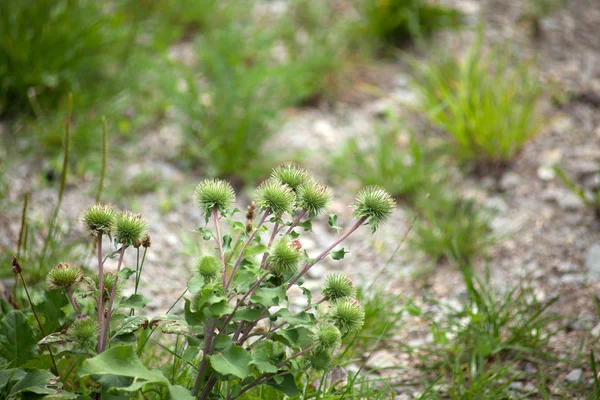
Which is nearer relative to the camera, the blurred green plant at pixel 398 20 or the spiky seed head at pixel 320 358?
the spiky seed head at pixel 320 358

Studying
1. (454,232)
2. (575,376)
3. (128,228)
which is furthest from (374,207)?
(454,232)

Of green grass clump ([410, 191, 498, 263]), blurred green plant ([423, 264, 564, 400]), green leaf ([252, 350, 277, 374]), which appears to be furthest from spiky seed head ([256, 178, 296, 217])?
green grass clump ([410, 191, 498, 263])

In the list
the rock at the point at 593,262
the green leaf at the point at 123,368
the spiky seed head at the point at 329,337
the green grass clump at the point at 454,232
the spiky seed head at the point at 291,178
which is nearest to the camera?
the green leaf at the point at 123,368

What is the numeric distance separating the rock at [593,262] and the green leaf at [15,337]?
7.43 ft

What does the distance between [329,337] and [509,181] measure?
2.23m

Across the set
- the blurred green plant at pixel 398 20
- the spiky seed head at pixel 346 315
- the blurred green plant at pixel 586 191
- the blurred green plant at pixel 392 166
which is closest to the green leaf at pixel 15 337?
the spiky seed head at pixel 346 315

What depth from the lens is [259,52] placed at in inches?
163

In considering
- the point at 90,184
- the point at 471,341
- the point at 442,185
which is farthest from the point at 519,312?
the point at 90,184

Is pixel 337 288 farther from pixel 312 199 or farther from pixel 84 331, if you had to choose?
pixel 84 331

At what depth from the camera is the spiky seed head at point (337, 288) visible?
150 cm

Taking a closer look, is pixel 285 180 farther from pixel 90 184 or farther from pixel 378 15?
pixel 378 15

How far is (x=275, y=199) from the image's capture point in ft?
4.83

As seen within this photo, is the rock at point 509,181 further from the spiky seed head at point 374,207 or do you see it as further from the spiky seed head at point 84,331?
the spiky seed head at point 84,331

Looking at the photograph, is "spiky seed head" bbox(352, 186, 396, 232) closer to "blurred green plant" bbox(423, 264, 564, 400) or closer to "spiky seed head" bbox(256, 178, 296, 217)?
"spiky seed head" bbox(256, 178, 296, 217)
